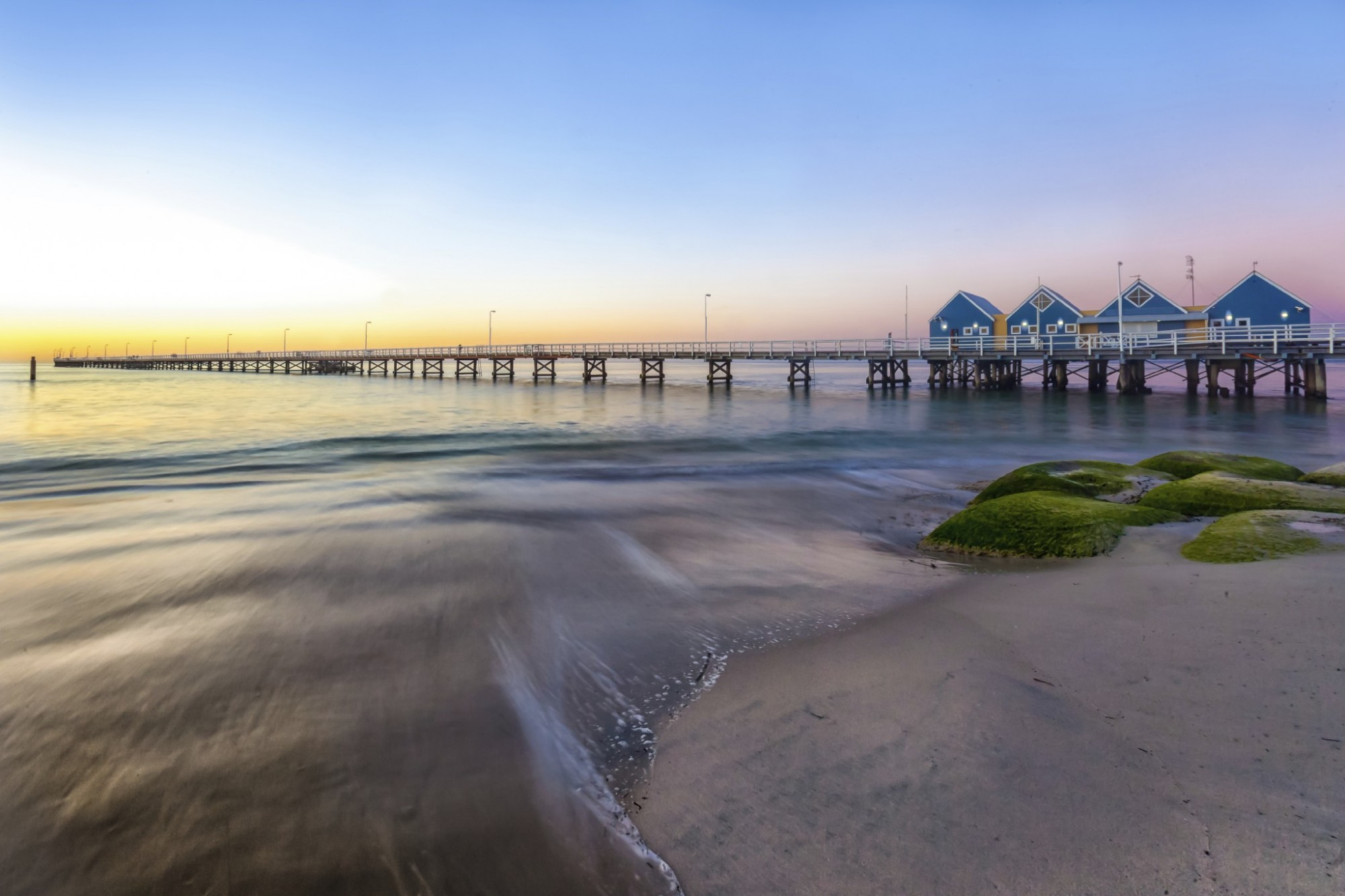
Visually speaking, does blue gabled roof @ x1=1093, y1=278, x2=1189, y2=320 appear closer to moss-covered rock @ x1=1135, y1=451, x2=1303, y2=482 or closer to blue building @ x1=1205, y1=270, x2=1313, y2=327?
blue building @ x1=1205, y1=270, x2=1313, y2=327

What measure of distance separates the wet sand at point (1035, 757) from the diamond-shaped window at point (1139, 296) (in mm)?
49866

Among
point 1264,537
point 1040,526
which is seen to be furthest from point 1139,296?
point 1264,537

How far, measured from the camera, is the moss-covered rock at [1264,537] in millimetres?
5086

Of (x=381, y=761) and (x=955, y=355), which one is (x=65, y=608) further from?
(x=955, y=355)

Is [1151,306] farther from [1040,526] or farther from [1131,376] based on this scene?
[1040,526]

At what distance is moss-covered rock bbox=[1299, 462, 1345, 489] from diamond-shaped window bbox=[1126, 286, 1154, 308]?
44.1 m

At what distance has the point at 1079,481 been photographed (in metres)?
9.02

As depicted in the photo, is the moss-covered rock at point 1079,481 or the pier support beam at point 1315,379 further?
the pier support beam at point 1315,379

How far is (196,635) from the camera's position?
4.74 metres

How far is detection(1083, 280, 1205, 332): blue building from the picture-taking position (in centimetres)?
4403

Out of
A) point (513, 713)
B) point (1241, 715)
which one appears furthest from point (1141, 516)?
point (513, 713)

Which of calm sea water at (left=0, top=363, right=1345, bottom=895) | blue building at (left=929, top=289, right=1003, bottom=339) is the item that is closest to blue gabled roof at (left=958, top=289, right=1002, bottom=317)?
blue building at (left=929, top=289, right=1003, bottom=339)

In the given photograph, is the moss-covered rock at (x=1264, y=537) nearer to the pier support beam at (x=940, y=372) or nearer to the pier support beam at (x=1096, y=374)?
the pier support beam at (x=1096, y=374)

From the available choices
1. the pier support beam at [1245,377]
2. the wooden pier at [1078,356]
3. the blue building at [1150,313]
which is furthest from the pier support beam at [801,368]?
the pier support beam at [1245,377]
